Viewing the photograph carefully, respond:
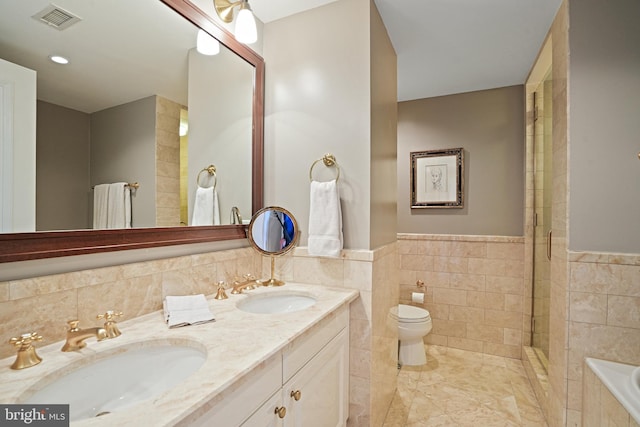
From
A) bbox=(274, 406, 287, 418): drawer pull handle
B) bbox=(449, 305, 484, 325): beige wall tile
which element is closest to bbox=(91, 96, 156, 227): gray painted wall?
bbox=(274, 406, 287, 418): drawer pull handle

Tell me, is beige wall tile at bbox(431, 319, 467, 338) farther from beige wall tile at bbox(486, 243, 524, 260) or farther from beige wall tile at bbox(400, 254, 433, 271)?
beige wall tile at bbox(486, 243, 524, 260)

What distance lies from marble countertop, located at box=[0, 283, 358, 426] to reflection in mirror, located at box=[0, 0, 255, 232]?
399mm

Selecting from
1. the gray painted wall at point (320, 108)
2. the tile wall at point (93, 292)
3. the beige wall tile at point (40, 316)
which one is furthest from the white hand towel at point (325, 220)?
the beige wall tile at point (40, 316)

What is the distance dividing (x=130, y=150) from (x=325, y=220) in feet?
3.04

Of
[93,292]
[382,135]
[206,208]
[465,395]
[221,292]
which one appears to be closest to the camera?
[93,292]

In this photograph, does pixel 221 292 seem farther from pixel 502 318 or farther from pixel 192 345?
pixel 502 318

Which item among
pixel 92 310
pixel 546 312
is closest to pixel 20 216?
pixel 92 310

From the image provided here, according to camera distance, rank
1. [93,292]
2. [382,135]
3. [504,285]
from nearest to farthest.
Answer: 1. [93,292]
2. [382,135]
3. [504,285]

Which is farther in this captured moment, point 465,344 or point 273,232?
point 465,344

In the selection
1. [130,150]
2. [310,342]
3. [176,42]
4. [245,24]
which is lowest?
[310,342]

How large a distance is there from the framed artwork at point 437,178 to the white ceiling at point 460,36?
0.64 metres

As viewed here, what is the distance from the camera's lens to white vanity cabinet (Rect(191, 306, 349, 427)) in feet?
2.66

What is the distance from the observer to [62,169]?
983 mm

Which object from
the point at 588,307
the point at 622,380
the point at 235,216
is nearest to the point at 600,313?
the point at 588,307
